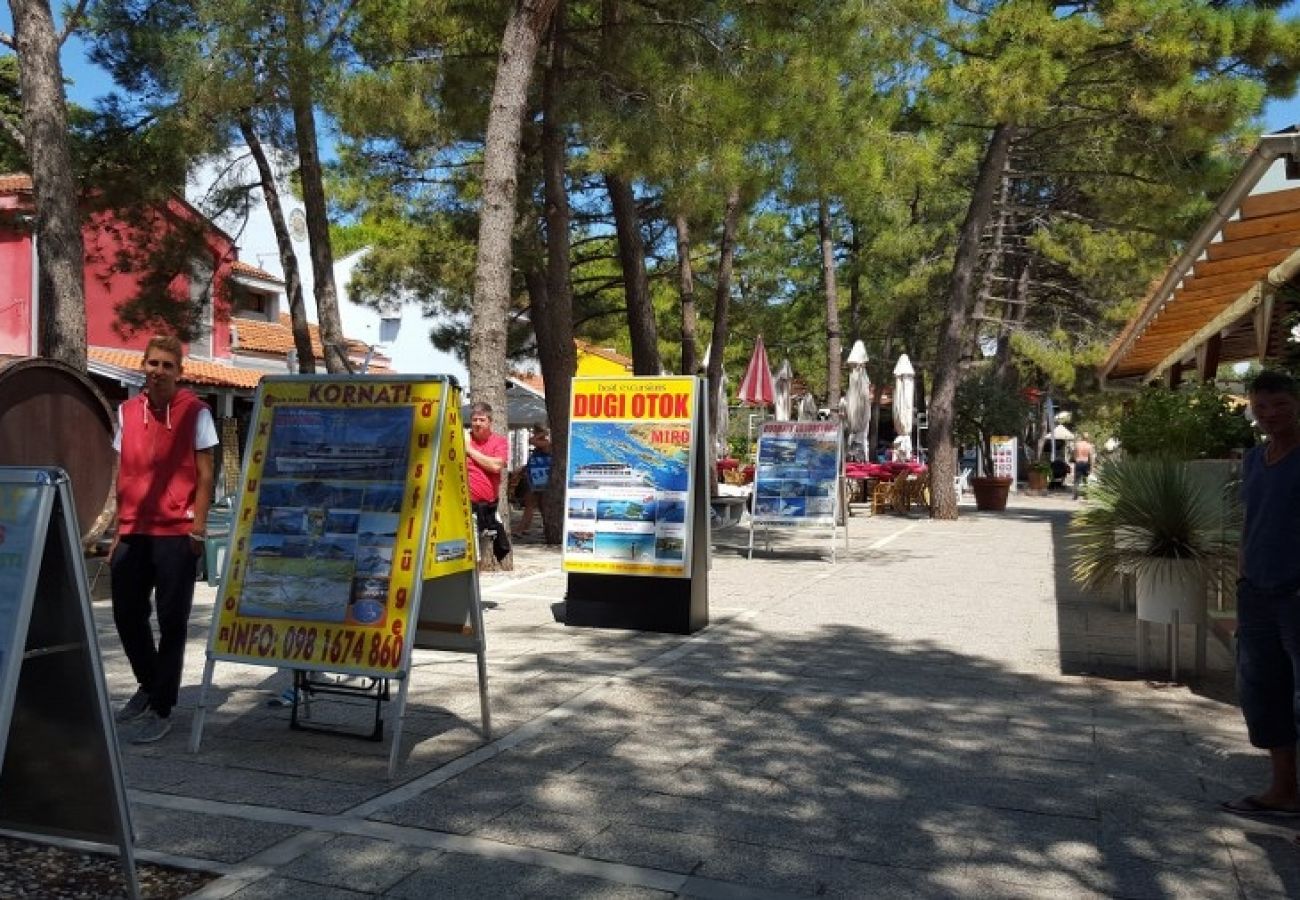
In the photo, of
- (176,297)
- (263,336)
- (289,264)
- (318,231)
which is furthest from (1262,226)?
(263,336)

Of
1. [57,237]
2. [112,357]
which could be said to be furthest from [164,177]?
[112,357]

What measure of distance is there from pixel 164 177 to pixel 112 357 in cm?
1062

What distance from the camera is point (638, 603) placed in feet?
28.2

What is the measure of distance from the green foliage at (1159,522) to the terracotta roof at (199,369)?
1934 centimetres

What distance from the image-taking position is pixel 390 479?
5137 mm

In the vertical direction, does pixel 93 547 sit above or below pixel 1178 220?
below

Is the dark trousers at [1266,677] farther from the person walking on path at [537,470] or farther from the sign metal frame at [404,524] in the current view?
the person walking on path at [537,470]

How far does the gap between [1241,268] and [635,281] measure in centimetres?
776

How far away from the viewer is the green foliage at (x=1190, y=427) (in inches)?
358

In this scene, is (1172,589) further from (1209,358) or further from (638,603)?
(1209,358)

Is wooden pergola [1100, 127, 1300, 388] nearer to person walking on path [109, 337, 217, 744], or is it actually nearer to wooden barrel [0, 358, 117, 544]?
→ person walking on path [109, 337, 217, 744]

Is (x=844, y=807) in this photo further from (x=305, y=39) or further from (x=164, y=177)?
(x=164, y=177)

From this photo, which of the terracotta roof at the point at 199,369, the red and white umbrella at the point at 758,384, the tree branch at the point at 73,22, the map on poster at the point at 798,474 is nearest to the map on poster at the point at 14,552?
the tree branch at the point at 73,22

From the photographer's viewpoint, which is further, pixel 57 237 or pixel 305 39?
pixel 305 39
